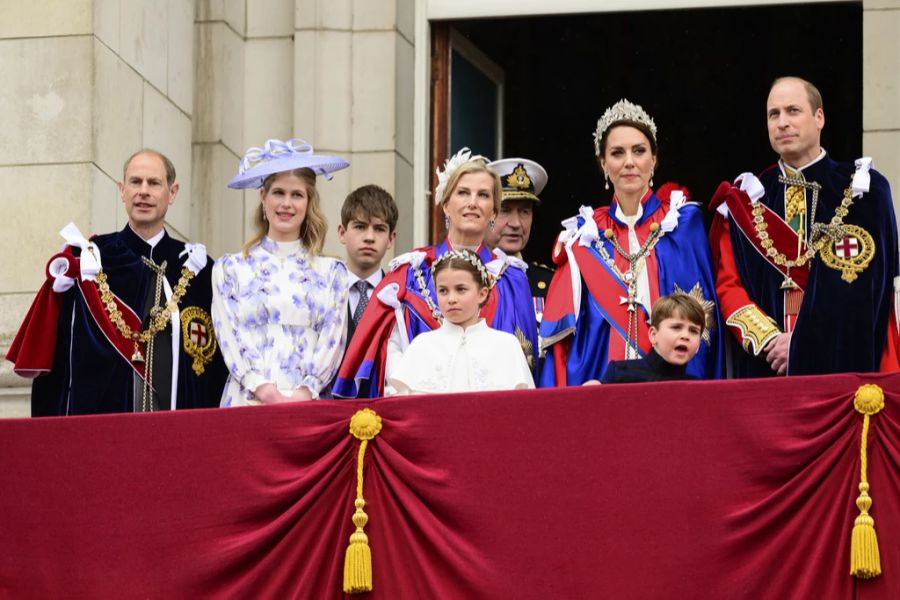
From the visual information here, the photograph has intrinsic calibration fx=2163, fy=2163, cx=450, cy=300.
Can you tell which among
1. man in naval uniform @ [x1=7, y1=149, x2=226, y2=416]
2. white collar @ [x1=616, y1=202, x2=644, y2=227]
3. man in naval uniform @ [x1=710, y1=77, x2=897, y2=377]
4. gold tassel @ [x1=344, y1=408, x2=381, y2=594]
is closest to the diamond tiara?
white collar @ [x1=616, y1=202, x2=644, y2=227]

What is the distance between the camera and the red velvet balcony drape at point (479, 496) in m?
7.70

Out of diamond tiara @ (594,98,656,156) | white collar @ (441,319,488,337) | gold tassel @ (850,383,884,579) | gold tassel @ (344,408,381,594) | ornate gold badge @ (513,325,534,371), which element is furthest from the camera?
diamond tiara @ (594,98,656,156)

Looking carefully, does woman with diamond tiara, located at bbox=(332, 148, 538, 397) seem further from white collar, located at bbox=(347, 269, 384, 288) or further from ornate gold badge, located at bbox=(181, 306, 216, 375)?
ornate gold badge, located at bbox=(181, 306, 216, 375)

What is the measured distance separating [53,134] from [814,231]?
4153 mm

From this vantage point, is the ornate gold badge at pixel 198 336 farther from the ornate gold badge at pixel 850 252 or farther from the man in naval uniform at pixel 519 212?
the ornate gold badge at pixel 850 252

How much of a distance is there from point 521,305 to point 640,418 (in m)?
1.38

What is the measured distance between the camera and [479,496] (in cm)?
800

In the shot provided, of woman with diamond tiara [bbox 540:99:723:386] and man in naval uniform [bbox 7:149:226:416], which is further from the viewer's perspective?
man in naval uniform [bbox 7:149:226:416]

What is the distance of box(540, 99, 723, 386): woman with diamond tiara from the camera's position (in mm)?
8820

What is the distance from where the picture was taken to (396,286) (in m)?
9.12

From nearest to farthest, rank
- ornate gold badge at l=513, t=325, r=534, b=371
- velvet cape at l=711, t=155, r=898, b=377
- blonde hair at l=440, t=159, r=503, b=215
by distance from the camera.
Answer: velvet cape at l=711, t=155, r=898, b=377, ornate gold badge at l=513, t=325, r=534, b=371, blonde hair at l=440, t=159, r=503, b=215

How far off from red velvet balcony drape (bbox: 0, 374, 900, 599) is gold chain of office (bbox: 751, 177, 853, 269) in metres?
1.03

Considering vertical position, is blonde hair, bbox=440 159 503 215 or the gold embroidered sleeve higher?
blonde hair, bbox=440 159 503 215

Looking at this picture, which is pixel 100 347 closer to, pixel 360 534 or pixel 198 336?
pixel 198 336
